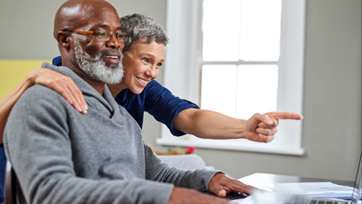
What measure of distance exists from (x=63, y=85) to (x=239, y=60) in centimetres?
308

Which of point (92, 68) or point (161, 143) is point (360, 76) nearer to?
point (161, 143)

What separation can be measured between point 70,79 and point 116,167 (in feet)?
0.87

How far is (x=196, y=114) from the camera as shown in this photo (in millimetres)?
1559

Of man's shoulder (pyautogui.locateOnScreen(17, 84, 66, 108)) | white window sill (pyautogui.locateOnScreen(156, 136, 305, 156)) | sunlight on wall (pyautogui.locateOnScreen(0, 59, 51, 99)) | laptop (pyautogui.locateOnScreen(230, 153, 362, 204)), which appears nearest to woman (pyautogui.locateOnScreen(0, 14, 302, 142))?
laptop (pyautogui.locateOnScreen(230, 153, 362, 204))

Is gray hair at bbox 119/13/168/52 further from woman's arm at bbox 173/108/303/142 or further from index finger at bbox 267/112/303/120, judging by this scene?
index finger at bbox 267/112/303/120

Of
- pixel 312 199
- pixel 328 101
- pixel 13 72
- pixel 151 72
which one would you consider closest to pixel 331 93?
pixel 328 101

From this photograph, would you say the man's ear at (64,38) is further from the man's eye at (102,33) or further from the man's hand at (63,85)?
the man's hand at (63,85)

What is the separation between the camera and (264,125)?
127 centimetres

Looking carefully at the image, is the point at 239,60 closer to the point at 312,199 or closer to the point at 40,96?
the point at 312,199

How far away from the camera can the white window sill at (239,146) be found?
11.3ft

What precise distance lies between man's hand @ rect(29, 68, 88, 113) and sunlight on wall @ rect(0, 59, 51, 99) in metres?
3.40

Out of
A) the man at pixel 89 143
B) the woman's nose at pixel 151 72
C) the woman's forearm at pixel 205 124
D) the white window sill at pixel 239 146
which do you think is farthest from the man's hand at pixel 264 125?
the white window sill at pixel 239 146

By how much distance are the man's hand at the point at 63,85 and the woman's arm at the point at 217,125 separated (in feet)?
2.04

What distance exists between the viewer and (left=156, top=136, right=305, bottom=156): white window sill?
3.45 m
